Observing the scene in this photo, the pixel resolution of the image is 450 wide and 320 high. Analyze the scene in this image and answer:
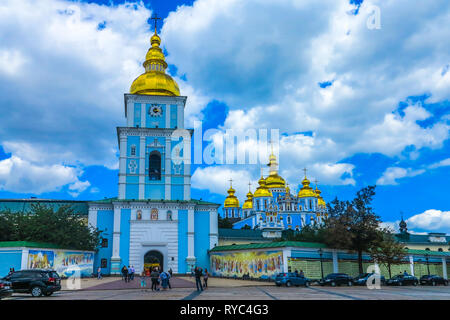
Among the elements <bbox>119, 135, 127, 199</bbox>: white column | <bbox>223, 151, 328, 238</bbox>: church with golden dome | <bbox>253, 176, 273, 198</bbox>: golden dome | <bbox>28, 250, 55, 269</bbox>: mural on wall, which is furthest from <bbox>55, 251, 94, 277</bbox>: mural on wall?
<bbox>253, 176, 273, 198</bbox>: golden dome

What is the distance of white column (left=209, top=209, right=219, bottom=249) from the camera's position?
44.1 metres

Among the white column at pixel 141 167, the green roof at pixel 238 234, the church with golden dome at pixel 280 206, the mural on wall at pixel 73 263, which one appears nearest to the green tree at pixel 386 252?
the green roof at pixel 238 234

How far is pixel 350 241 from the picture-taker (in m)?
→ 34.4

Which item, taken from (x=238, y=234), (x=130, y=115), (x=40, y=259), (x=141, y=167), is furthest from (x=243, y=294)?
(x=238, y=234)

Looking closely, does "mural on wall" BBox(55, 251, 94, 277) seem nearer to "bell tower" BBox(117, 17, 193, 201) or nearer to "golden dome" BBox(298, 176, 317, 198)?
"bell tower" BBox(117, 17, 193, 201)

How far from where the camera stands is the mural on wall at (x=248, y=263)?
111ft

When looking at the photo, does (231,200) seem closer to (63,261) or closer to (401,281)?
(63,261)

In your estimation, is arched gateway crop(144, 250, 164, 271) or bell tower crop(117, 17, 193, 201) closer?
arched gateway crop(144, 250, 164, 271)

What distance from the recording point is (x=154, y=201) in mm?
42719

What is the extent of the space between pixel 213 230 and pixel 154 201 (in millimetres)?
7123

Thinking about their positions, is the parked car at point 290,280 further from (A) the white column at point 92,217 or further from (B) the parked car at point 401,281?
(A) the white column at point 92,217

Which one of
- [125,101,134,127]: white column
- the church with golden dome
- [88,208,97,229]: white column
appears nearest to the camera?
[88,208,97,229]: white column
